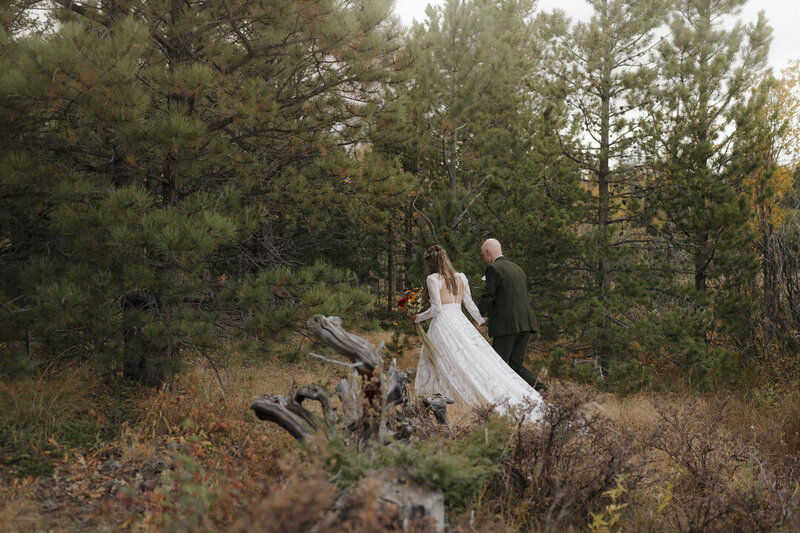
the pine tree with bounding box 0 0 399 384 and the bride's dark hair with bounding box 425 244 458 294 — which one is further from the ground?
the pine tree with bounding box 0 0 399 384

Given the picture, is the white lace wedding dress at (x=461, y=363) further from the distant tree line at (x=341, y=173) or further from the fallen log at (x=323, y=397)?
the fallen log at (x=323, y=397)

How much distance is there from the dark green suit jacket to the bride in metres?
0.24

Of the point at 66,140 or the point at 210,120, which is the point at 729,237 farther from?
the point at 66,140

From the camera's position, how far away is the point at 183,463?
2.89 meters

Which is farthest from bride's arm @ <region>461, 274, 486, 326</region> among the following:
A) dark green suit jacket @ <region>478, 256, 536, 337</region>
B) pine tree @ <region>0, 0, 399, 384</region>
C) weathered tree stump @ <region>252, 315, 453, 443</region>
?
weathered tree stump @ <region>252, 315, 453, 443</region>

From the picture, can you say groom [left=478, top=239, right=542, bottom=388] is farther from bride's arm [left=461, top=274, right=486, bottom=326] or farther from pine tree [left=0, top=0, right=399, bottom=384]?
pine tree [left=0, top=0, right=399, bottom=384]

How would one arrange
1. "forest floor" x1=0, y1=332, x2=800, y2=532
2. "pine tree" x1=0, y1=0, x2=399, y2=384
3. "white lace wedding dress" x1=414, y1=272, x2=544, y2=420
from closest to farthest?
"forest floor" x1=0, y1=332, x2=800, y2=532
"pine tree" x1=0, y1=0, x2=399, y2=384
"white lace wedding dress" x1=414, y1=272, x2=544, y2=420

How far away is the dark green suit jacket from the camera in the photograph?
6066 millimetres

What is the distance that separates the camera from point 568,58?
8195mm

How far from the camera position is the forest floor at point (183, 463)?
2844 millimetres

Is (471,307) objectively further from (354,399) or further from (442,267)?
(354,399)

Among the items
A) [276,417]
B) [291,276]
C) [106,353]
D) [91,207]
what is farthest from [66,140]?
[276,417]

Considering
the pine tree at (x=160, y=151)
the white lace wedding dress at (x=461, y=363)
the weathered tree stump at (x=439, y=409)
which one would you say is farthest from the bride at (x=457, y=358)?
the pine tree at (x=160, y=151)

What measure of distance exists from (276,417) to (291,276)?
1.54 m
